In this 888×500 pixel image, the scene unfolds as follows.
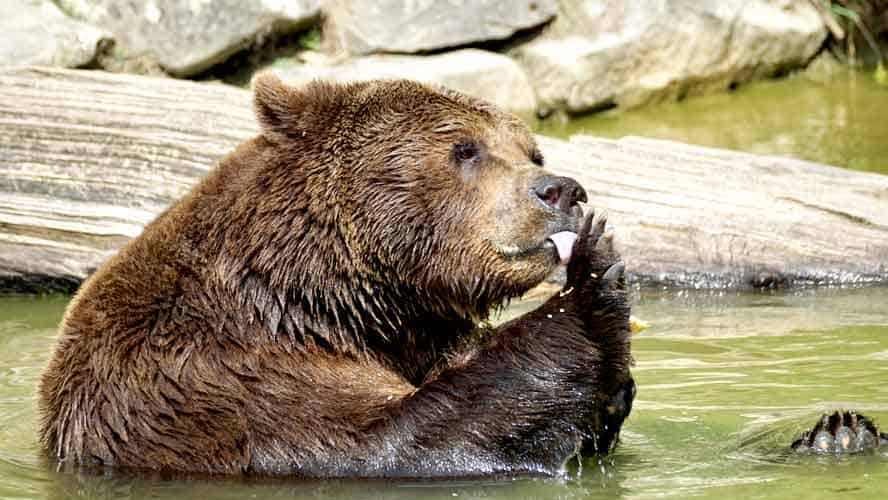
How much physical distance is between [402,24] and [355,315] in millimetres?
8890

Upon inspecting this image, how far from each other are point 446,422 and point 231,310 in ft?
3.39

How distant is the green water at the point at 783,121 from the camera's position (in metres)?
14.0

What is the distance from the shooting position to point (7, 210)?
985 cm

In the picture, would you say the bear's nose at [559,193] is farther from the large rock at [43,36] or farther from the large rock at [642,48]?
the large rock at [642,48]

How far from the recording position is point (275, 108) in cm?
639

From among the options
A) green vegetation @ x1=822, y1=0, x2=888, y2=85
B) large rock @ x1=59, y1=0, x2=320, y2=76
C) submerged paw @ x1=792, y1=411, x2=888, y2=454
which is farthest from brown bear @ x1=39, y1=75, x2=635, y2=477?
green vegetation @ x1=822, y1=0, x2=888, y2=85

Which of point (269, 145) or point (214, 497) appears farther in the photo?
point (269, 145)

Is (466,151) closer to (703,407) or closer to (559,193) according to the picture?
(559,193)

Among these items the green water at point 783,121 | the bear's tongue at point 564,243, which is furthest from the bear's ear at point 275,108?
the green water at point 783,121

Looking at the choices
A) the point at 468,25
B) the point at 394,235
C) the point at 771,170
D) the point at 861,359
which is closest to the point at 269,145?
the point at 394,235

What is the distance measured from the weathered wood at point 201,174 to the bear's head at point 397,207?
3.56 meters

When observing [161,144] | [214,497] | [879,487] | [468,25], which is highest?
[879,487]

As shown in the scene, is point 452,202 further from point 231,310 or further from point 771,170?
point 771,170

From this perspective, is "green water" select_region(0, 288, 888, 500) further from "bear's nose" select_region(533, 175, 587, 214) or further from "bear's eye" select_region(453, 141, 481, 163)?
"bear's eye" select_region(453, 141, 481, 163)
